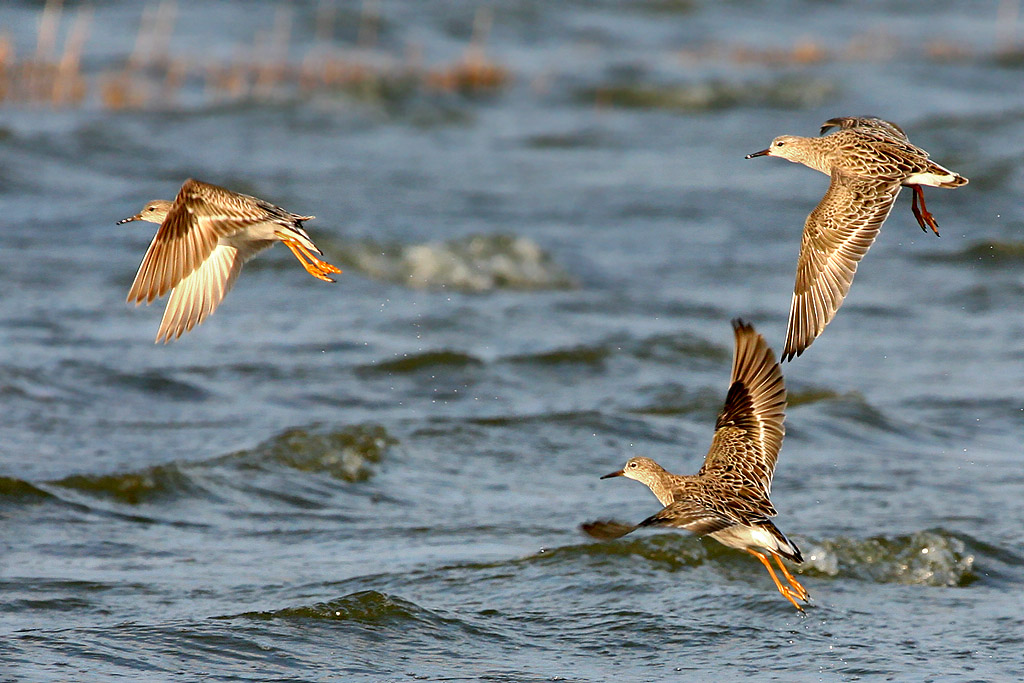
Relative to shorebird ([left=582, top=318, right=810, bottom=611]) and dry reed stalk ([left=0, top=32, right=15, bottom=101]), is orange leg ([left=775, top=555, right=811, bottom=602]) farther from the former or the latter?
dry reed stalk ([left=0, top=32, right=15, bottom=101])

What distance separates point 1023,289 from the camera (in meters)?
12.4

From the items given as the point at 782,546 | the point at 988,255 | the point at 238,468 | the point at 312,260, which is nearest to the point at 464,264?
the point at 988,255

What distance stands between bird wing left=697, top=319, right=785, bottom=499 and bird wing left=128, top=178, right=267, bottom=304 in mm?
2043

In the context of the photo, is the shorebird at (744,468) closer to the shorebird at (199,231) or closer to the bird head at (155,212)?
the shorebird at (199,231)

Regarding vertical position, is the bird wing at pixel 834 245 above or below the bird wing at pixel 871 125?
below

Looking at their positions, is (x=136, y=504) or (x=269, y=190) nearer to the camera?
(x=136, y=504)

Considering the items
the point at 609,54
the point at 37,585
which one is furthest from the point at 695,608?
the point at 609,54

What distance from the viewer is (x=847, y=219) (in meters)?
6.01

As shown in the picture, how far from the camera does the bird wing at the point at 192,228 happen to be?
5.85m

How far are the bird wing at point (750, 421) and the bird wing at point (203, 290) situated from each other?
2.26m

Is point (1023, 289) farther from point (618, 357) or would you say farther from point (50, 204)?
point (50, 204)

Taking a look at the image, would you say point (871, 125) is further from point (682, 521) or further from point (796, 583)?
point (682, 521)

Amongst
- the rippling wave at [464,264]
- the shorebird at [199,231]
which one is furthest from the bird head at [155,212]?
the rippling wave at [464,264]

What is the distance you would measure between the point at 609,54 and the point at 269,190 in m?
11.5
